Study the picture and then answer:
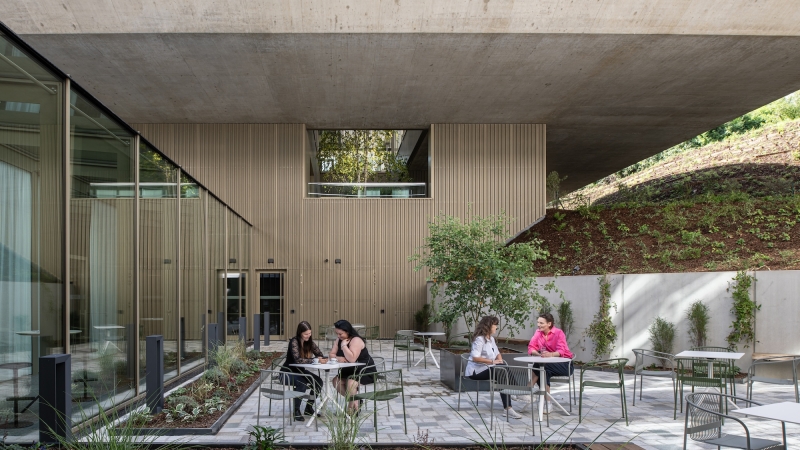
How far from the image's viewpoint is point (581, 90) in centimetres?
1512

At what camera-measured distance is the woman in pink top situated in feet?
24.6

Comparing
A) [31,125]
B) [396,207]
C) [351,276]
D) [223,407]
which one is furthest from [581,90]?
[31,125]

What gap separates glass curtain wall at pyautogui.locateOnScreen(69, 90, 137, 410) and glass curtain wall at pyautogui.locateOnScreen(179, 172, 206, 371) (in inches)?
91.4

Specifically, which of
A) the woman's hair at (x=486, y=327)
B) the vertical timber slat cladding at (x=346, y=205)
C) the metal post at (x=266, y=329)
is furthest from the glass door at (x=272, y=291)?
the woman's hair at (x=486, y=327)

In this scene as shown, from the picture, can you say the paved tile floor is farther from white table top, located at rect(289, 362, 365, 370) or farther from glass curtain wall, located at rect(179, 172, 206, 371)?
glass curtain wall, located at rect(179, 172, 206, 371)

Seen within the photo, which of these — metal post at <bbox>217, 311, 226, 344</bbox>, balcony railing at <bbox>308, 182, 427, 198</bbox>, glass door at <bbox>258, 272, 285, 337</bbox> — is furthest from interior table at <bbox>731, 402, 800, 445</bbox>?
glass door at <bbox>258, 272, 285, 337</bbox>

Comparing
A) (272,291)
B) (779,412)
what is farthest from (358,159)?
(779,412)

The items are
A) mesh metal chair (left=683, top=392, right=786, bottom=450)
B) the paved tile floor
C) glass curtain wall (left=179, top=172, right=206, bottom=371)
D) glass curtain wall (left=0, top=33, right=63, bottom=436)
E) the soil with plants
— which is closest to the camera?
mesh metal chair (left=683, top=392, right=786, bottom=450)

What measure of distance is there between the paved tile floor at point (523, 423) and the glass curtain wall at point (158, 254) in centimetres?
148

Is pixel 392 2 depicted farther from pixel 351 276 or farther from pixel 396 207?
pixel 351 276

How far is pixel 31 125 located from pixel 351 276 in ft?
43.3

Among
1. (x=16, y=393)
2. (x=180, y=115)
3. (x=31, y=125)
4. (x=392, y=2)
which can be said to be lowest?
(x=16, y=393)

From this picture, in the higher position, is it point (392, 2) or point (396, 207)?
point (392, 2)

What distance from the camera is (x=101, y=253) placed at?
6438 mm
